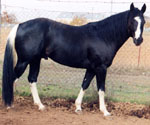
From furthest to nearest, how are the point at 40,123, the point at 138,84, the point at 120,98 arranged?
the point at 138,84 < the point at 120,98 < the point at 40,123

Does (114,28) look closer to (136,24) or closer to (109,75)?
(136,24)

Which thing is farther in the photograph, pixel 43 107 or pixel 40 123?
pixel 43 107

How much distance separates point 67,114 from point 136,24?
7.79 ft

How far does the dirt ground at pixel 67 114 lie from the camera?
4.83 metres

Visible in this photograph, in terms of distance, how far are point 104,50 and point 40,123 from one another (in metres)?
2.05

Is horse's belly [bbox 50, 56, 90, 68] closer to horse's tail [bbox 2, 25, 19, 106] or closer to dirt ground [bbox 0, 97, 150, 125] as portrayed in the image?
horse's tail [bbox 2, 25, 19, 106]

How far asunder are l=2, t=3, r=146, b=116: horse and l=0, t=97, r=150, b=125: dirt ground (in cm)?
23

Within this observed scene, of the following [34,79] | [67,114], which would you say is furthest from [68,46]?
[67,114]

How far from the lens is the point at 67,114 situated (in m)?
5.41

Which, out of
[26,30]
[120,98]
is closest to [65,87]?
[120,98]

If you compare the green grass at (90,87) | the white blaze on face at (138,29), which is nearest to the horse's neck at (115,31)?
the white blaze on face at (138,29)

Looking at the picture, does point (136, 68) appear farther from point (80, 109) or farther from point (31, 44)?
point (31, 44)

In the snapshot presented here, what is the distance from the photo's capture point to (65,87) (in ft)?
25.4

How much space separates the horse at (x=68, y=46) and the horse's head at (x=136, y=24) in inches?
0.9
